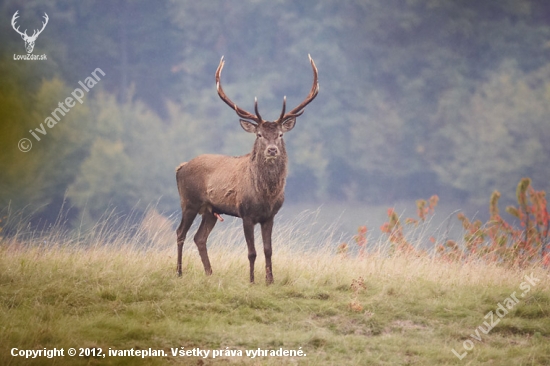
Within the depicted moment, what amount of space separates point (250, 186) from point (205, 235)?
43.7 inches

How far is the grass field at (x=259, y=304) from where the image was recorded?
591 cm

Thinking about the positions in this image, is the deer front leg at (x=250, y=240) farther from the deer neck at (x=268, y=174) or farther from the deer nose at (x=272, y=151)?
the deer nose at (x=272, y=151)

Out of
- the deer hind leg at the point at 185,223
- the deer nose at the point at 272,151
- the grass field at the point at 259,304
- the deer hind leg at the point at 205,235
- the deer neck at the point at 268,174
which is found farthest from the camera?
the deer hind leg at the point at 185,223

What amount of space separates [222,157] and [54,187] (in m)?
10.8

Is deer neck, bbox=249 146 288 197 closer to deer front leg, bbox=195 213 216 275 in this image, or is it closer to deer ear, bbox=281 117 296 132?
deer ear, bbox=281 117 296 132

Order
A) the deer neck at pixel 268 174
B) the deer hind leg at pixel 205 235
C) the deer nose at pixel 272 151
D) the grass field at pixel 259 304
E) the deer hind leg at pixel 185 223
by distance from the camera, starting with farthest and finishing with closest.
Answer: the deer hind leg at pixel 185 223 < the deer hind leg at pixel 205 235 < the deer neck at pixel 268 174 < the deer nose at pixel 272 151 < the grass field at pixel 259 304

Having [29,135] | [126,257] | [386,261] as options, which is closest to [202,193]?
[126,257]

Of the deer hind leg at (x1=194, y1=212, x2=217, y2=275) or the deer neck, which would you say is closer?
the deer neck

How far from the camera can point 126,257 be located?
27.3 ft

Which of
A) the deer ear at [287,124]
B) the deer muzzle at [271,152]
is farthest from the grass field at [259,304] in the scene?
the deer ear at [287,124]

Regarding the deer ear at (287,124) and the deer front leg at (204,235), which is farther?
the deer front leg at (204,235)

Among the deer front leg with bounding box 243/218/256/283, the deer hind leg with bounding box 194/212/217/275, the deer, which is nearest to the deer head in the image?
the deer

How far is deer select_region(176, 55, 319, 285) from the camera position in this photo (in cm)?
764

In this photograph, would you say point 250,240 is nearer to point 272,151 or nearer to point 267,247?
point 267,247
